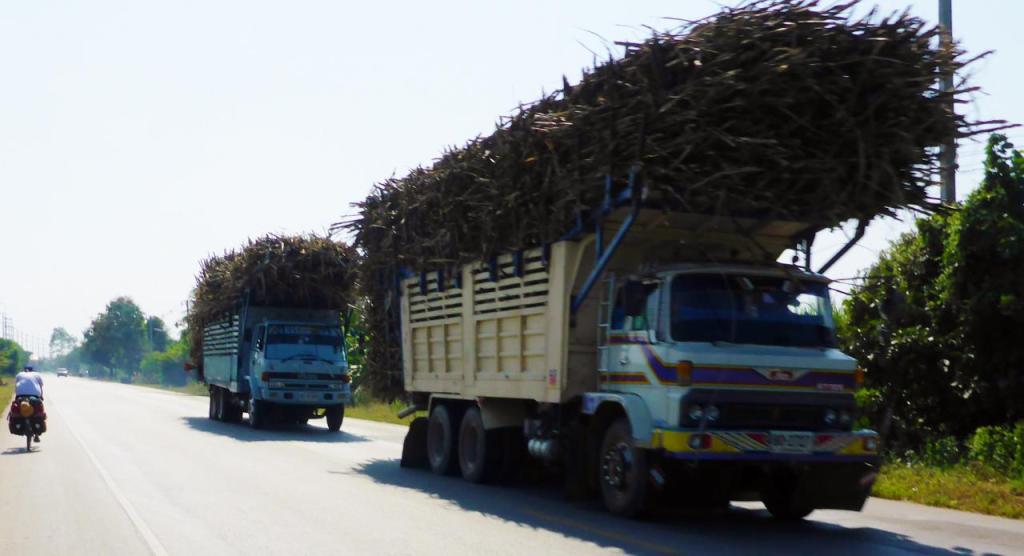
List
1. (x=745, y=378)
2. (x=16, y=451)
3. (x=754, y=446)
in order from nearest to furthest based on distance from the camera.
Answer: (x=754, y=446) < (x=745, y=378) < (x=16, y=451)

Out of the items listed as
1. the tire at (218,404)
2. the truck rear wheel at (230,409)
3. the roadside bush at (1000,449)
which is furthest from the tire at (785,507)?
the tire at (218,404)

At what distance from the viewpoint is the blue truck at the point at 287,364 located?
23.9 meters

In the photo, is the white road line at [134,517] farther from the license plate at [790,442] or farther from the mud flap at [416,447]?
the license plate at [790,442]

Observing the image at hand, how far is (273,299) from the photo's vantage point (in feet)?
83.6

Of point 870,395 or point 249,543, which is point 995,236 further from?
point 249,543

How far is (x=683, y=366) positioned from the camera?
383 inches

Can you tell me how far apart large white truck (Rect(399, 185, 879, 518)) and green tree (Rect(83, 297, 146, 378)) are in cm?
18152

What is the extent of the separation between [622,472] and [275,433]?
14571 mm

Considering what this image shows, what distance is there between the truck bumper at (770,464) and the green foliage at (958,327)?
4552mm

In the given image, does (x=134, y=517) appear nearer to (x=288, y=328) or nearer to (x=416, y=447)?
(x=416, y=447)

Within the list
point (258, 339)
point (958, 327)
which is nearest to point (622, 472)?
point (958, 327)

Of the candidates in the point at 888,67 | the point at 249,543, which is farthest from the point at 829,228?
the point at 249,543

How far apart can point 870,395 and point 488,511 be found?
807cm

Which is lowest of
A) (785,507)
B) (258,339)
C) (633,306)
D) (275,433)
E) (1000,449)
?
(275,433)
